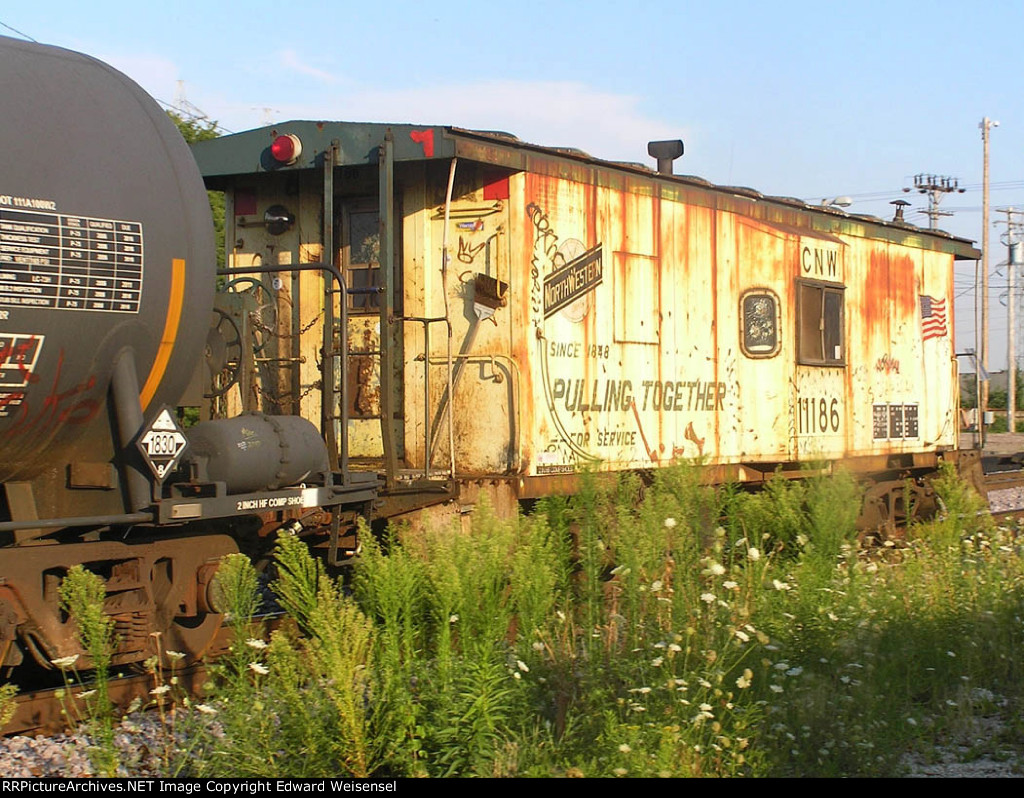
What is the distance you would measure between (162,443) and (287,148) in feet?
9.96

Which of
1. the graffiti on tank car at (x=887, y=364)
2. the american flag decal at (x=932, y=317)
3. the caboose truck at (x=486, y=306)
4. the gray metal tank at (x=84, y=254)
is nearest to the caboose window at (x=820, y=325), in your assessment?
the caboose truck at (x=486, y=306)

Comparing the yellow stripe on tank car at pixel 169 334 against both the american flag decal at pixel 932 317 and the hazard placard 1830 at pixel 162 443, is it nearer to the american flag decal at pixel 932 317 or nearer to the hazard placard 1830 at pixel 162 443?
the hazard placard 1830 at pixel 162 443

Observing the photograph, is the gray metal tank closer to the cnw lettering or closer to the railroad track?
the railroad track

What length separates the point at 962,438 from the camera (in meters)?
14.7

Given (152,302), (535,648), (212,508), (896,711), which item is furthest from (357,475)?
(896,711)

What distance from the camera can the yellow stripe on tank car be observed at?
5797 mm

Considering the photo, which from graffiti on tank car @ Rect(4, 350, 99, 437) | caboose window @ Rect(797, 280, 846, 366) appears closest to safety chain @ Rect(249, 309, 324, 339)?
graffiti on tank car @ Rect(4, 350, 99, 437)

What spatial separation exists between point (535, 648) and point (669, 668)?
0.64 meters

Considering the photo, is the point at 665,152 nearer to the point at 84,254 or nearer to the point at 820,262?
the point at 820,262

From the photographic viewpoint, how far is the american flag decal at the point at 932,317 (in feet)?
43.8

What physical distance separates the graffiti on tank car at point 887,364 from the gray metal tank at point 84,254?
853 centimetres

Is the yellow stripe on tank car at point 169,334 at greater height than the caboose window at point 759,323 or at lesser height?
lesser

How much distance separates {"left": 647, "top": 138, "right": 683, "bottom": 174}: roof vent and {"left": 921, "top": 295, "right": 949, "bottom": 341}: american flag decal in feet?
14.4

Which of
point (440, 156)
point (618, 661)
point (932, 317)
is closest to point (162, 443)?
point (618, 661)
